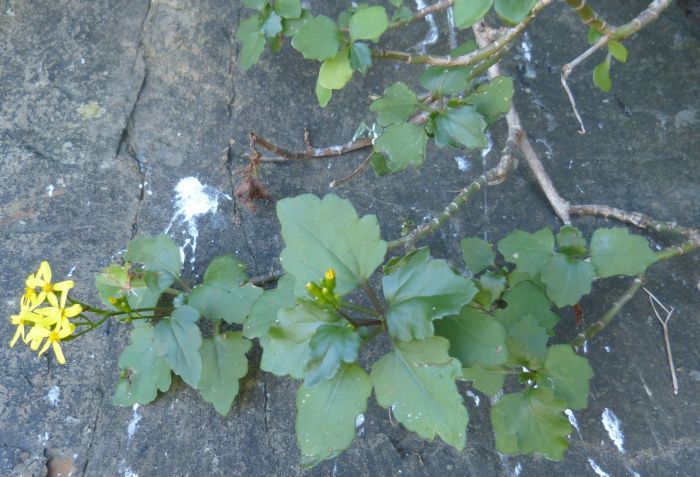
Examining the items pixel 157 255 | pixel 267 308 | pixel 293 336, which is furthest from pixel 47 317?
pixel 293 336

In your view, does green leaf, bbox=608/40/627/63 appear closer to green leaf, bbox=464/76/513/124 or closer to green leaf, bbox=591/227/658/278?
green leaf, bbox=464/76/513/124

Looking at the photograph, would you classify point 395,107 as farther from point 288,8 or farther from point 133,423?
point 133,423

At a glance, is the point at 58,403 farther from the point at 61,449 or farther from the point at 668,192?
the point at 668,192

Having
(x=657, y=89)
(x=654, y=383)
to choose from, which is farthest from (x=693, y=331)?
(x=657, y=89)

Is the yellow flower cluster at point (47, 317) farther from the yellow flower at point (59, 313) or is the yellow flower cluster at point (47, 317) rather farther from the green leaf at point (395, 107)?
the green leaf at point (395, 107)

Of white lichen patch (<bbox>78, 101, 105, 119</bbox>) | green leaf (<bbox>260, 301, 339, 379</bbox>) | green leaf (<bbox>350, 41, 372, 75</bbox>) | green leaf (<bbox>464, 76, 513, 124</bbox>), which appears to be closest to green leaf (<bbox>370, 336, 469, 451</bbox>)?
green leaf (<bbox>260, 301, 339, 379</bbox>)

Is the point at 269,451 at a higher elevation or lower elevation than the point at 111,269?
lower

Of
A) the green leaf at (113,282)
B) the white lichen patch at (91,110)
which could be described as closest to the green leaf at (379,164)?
the green leaf at (113,282)
